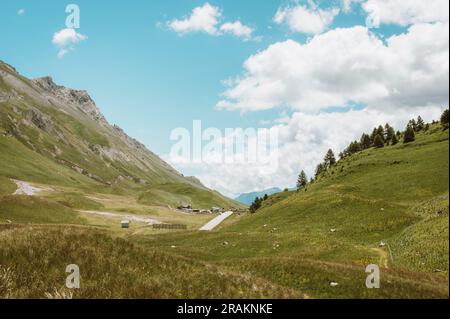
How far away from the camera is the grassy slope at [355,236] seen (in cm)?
1833

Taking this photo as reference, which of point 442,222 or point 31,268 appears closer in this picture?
point 31,268

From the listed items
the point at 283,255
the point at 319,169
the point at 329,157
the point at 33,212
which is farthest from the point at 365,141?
the point at 283,255

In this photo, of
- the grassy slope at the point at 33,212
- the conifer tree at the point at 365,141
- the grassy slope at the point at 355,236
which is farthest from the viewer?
the conifer tree at the point at 365,141

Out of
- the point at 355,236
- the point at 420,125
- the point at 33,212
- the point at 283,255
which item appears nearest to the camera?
the point at 283,255

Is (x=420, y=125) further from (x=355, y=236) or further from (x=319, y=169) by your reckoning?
(x=355, y=236)

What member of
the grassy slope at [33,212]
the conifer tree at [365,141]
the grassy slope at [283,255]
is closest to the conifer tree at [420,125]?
the conifer tree at [365,141]

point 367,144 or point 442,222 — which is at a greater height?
point 367,144

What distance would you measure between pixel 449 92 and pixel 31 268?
17.1 meters

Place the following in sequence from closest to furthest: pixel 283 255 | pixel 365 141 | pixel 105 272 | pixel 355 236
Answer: pixel 105 272, pixel 283 255, pixel 355 236, pixel 365 141

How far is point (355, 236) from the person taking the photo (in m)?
46.6

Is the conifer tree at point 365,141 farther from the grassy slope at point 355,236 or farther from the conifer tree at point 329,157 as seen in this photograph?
the grassy slope at point 355,236

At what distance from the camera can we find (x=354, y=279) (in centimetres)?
1717
